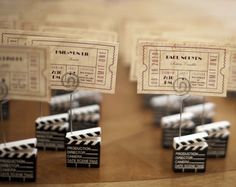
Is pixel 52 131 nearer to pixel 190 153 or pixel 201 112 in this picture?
pixel 190 153

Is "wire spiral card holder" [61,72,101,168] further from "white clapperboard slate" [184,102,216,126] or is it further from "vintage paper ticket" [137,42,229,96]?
"white clapperboard slate" [184,102,216,126]

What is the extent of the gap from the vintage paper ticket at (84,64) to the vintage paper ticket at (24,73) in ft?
0.59

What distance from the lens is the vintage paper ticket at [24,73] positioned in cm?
197

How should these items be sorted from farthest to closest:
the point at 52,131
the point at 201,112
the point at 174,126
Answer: the point at 201,112 < the point at 174,126 < the point at 52,131

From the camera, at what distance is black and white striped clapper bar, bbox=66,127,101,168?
2.12 m

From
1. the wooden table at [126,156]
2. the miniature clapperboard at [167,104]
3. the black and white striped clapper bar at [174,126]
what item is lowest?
the wooden table at [126,156]

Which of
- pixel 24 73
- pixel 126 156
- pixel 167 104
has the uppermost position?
pixel 24 73


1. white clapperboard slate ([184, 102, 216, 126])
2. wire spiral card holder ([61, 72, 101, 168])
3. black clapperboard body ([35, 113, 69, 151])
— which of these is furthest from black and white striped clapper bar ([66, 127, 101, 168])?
white clapperboard slate ([184, 102, 216, 126])

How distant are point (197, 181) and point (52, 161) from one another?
658 mm

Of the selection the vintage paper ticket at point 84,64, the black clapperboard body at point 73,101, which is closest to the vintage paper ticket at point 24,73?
the vintage paper ticket at point 84,64

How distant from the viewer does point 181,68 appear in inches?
84.6

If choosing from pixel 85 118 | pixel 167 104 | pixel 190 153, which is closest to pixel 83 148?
pixel 85 118

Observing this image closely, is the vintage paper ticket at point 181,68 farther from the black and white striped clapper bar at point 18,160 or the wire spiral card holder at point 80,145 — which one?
the black and white striped clapper bar at point 18,160

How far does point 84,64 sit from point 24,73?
0.29 meters
